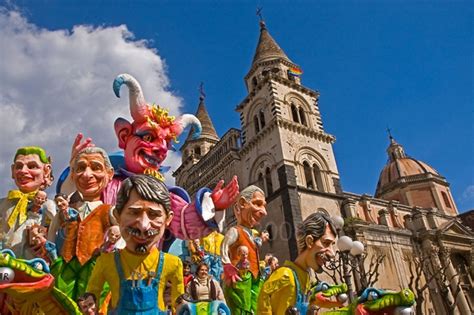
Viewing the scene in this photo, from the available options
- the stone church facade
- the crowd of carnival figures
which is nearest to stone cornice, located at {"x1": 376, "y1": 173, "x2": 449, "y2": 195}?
the stone church facade

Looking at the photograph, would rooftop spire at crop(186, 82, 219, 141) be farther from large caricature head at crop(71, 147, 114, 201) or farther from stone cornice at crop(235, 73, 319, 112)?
large caricature head at crop(71, 147, 114, 201)

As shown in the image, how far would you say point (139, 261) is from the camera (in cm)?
241

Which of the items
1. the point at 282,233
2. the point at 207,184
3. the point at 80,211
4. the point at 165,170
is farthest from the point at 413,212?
the point at 80,211

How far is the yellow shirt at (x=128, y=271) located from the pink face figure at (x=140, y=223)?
6 centimetres

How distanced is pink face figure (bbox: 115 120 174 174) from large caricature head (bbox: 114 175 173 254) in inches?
84.2

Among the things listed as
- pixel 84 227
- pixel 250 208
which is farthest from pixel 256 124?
pixel 84 227

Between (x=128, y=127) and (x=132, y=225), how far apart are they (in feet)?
8.58

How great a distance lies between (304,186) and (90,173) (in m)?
19.7

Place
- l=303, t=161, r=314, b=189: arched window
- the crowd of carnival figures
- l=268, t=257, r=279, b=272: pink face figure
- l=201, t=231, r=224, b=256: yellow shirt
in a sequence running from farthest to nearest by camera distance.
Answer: l=303, t=161, r=314, b=189: arched window < l=201, t=231, r=224, b=256: yellow shirt < l=268, t=257, r=279, b=272: pink face figure < the crowd of carnival figures

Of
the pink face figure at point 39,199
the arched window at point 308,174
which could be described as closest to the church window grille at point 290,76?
the arched window at point 308,174

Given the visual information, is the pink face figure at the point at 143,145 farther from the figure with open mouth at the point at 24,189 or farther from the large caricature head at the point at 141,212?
the large caricature head at the point at 141,212

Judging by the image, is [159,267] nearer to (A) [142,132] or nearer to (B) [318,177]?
(A) [142,132]

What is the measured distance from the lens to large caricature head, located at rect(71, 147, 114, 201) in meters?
3.48

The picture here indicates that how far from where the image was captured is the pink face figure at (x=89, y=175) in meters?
3.48
